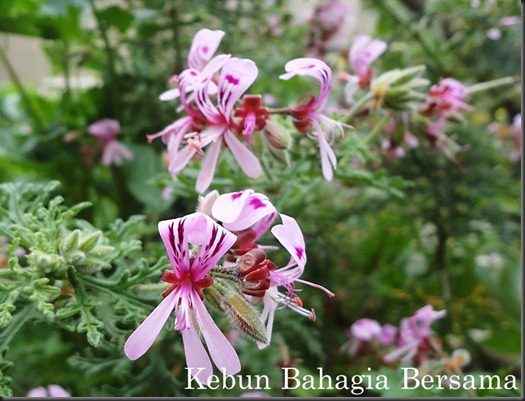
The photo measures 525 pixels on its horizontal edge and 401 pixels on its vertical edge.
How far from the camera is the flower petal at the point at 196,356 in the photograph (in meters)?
0.28

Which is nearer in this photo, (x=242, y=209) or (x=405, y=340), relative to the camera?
(x=242, y=209)

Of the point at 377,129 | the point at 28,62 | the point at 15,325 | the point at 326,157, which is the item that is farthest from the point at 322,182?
the point at 28,62

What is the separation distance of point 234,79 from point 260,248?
0.09 meters

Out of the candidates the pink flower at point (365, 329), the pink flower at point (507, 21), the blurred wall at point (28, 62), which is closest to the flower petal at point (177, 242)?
the pink flower at point (365, 329)

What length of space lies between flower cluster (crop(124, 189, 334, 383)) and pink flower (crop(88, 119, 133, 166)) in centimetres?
39

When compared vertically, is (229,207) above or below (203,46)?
below

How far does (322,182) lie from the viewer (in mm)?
564

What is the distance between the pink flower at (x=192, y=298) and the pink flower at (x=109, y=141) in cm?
41

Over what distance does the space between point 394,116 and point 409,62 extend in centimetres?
31

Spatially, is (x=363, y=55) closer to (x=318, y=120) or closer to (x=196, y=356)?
(x=318, y=120)

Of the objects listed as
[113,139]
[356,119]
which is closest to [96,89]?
[113,139]

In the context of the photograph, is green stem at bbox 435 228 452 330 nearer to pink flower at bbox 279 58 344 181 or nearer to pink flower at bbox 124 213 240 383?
pink flower at bbox 279 58 344 181

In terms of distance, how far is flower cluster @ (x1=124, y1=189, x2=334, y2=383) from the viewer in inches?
10.8

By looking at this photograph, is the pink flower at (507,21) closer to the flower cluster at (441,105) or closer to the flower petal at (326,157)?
the flower cluster at (441,105)
